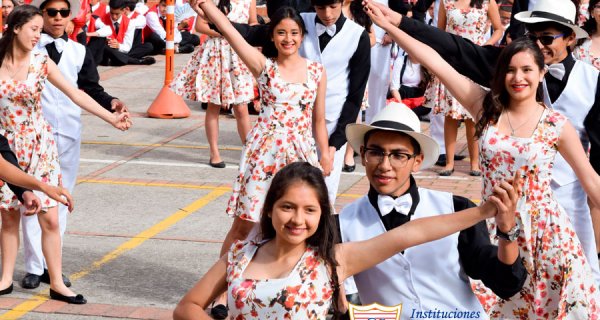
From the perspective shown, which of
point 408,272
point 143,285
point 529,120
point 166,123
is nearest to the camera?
point 408,272

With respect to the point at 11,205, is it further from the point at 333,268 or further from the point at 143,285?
the point at 333,268

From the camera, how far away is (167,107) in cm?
1471

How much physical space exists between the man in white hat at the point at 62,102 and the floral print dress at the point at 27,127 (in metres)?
0.38

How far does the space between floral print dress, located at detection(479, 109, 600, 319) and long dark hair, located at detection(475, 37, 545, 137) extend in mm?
64

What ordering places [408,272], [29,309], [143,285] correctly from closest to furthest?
[408,272] < [29,309] < [143,285]

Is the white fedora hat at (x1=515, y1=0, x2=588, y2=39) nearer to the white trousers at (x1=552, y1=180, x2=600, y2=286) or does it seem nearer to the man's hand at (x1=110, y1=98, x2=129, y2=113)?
the white trousers at (x1=552, y1=180, x2=600, y2=286)

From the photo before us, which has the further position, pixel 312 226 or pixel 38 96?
pixel 38 96

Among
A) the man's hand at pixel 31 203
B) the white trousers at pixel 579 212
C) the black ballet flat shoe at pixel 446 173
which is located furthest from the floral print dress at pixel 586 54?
the man's hand at pixel 31 203

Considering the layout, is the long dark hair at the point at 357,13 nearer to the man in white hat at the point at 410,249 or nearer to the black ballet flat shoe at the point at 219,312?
the black ballet flat shoe at the point at 219,312

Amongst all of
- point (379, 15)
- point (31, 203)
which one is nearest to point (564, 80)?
point (379, 15)

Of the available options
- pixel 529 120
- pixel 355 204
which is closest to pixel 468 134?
pixel 529 120

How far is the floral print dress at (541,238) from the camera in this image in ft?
19.2

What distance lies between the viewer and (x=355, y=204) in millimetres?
4754

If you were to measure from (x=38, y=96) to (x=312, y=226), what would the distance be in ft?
13.2
